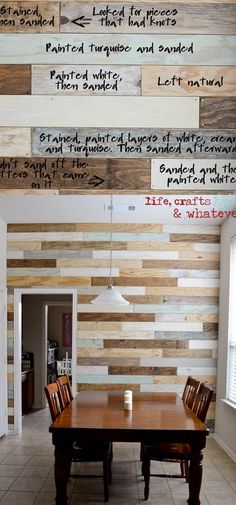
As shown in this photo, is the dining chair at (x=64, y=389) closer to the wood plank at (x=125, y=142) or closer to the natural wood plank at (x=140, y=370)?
the natural wood plank at (x=140, y=370)

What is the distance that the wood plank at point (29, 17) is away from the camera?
1.63 m

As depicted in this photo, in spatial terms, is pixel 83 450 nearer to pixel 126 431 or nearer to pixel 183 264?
pixel 126 431

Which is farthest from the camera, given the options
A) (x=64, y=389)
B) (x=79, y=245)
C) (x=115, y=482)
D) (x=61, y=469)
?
(x=79, y=245)

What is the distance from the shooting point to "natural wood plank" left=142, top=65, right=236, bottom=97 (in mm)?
1630

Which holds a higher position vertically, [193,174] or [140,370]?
[193,174]

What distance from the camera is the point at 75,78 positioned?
1.64 metres

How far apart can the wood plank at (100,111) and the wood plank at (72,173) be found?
0.44 feet

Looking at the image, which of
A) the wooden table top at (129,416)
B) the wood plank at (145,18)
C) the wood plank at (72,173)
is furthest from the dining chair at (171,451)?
the wood plank at (145,18)

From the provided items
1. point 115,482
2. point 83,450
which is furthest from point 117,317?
point 83,450

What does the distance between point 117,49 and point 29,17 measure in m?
0.35

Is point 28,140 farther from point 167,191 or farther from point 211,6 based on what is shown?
point 211,6

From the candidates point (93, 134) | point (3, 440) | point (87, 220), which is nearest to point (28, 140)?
point (93, 134)

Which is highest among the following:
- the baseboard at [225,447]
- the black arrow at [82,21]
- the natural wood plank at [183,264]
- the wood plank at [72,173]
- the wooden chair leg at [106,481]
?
the black arrow at [82,21]

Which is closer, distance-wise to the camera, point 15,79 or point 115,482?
point 15,79
